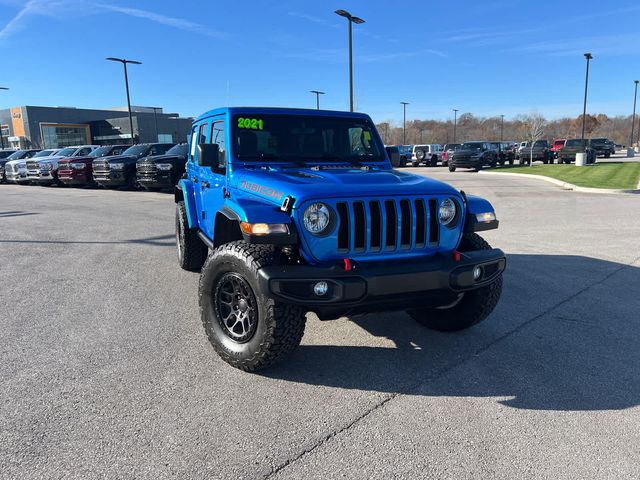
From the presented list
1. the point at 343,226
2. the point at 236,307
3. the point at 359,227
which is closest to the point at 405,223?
the point at 359,227

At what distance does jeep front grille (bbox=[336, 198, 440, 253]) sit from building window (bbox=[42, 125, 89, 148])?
8520 cm

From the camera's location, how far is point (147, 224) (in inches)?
420

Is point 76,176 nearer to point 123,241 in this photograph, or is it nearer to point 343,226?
point 123,241

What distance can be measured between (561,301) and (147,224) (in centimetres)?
837

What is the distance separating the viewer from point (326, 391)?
133 inches

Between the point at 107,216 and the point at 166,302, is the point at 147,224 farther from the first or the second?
the point at 166,302

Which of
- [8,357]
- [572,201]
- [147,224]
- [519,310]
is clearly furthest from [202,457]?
[572,201]

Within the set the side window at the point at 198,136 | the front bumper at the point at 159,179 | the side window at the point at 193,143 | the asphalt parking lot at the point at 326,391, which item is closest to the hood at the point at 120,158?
the front bumper at the point at 159,179

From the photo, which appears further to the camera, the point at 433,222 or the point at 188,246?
the point at 188,246

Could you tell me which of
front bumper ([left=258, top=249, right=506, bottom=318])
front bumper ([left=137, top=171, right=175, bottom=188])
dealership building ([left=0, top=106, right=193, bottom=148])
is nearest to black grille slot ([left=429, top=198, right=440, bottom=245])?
front bumper ([left=258, top=249, right=506, bottom=318])

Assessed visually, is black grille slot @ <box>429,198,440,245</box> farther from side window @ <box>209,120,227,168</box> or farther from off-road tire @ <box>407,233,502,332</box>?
side window @ <box>209,120,227,168</box>

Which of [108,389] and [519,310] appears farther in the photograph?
[519,310]

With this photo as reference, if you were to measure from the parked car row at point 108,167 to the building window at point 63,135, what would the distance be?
56819 millimetres

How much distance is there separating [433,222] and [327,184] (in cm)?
85
